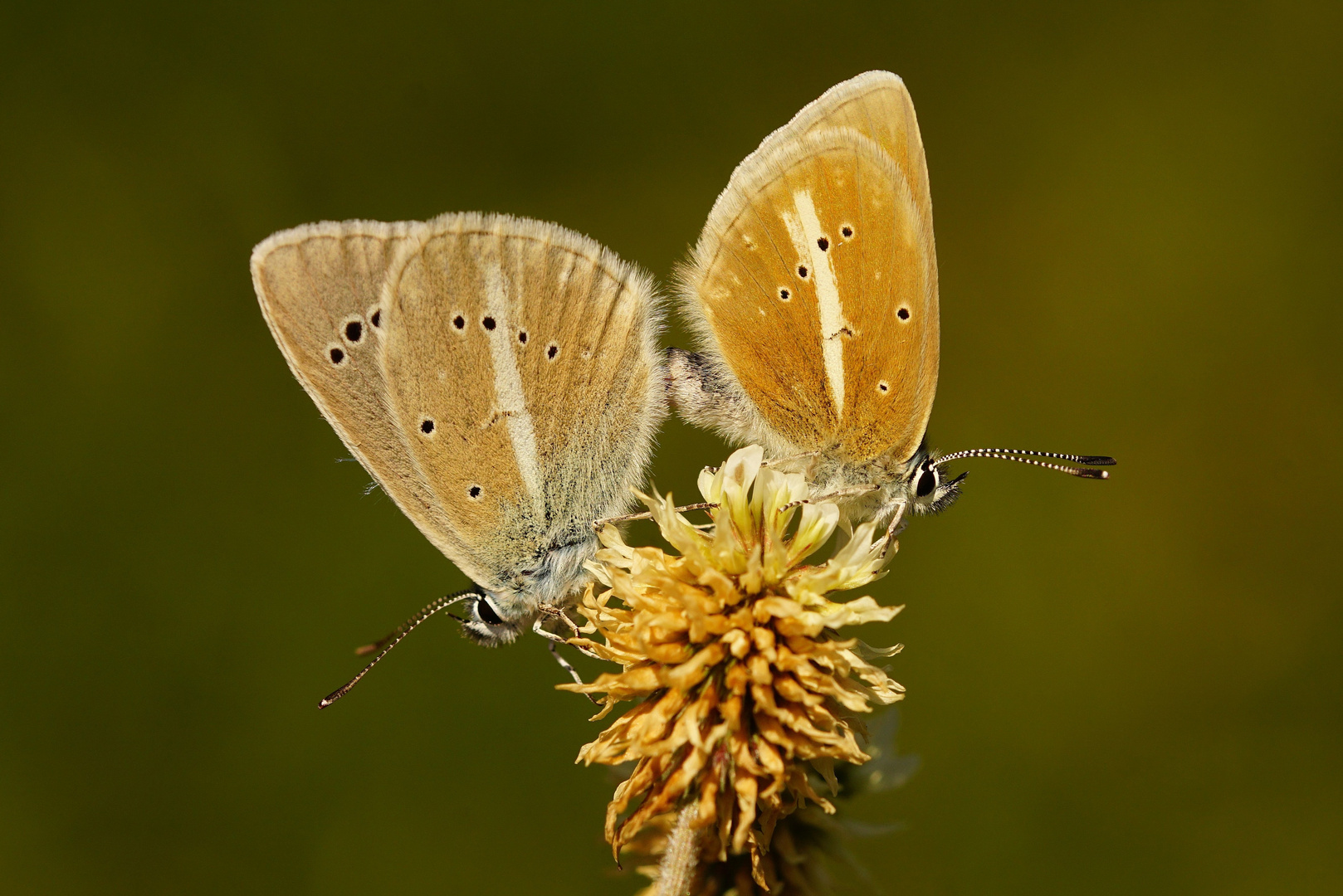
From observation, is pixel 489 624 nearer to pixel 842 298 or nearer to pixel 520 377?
pixel 520 377

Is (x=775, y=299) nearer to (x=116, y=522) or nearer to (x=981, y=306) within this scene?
(x=981, y=306)

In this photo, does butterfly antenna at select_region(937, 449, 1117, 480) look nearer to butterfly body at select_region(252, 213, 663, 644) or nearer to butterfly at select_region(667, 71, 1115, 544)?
butterfly at select_region(667, 71, 1115, 544)

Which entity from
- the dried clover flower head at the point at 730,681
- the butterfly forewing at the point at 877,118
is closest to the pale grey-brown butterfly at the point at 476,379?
the dried clover flower head at the point at 730,681

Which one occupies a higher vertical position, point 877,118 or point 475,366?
point 877,118

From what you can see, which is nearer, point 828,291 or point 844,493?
point 844,493

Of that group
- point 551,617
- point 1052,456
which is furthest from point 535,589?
point 1052,456

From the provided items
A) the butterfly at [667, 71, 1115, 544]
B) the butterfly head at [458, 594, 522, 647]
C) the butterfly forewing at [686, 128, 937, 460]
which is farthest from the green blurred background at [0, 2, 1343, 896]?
the butterfly forewing at [686, 128, 937, 460]

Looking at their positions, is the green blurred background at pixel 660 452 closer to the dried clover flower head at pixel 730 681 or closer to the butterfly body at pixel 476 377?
the butterfly body at pixel 476 377
